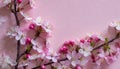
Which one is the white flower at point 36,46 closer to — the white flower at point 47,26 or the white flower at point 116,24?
the white flower at point 47,26

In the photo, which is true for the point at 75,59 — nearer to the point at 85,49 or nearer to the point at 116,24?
the point at 85,49

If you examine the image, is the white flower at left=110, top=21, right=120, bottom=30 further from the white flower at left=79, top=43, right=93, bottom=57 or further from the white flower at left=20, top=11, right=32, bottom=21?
the white flower at left=20, top=11, right=32, bottom=21

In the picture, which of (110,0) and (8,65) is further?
(110,0)

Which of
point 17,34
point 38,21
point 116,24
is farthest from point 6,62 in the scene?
point 116,24

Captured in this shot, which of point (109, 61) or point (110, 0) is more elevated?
point (110, 0)

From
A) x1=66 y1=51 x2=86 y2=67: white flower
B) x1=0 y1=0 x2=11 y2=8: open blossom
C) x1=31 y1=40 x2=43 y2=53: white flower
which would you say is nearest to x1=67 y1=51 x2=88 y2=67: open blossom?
x1=66 y1=51 x2=86 y2=67: white flower

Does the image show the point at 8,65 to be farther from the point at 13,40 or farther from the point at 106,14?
the point at 106,14

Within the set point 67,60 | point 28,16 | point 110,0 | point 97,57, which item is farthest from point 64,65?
point 110,0
